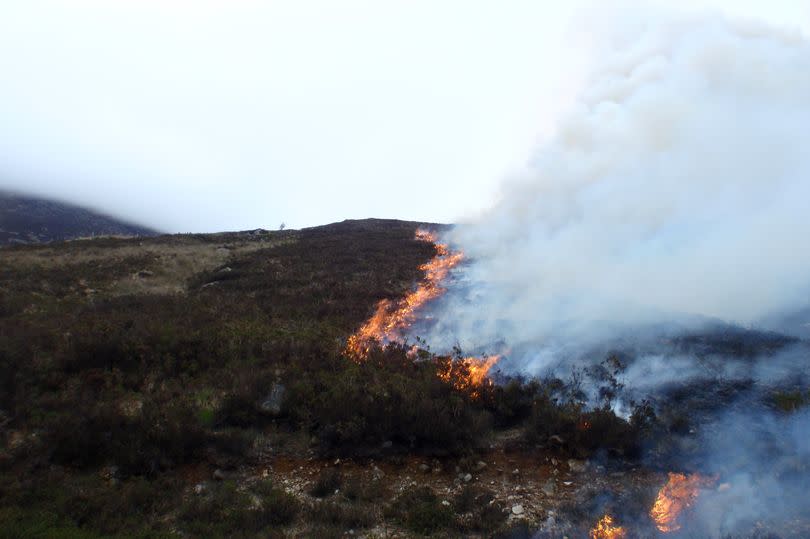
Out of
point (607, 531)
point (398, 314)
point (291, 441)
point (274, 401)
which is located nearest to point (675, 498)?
point (607, 531)

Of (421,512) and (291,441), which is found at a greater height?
(421,512)

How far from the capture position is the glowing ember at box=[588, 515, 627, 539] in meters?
6.49

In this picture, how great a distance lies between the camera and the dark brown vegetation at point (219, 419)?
23.2 feet

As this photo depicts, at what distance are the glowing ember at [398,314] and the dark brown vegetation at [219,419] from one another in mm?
501

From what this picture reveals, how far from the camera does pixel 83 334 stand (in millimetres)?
12484

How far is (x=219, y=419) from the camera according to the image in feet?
31.6

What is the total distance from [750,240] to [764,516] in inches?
483

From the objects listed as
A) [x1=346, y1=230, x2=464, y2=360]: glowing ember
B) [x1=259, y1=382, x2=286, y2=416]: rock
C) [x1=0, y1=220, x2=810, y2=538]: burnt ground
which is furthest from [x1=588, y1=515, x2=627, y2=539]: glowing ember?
[x1=346, y1=230, x2=464, y2=360]: glowing ember

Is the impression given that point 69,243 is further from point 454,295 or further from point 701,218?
point 701,218

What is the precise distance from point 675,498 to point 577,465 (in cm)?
148

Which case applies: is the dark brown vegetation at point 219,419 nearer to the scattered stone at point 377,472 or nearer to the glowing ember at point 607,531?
the scattered stone at point 377,472

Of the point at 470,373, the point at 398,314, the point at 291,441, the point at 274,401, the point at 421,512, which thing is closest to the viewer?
the point at 421,512

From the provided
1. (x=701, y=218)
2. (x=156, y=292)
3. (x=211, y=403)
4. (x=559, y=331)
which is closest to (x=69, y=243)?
(x=156, y=292)

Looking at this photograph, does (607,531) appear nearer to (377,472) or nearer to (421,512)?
(421,512)
